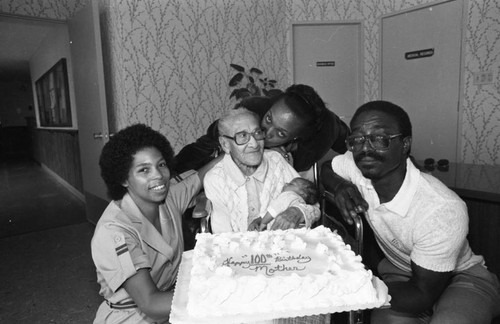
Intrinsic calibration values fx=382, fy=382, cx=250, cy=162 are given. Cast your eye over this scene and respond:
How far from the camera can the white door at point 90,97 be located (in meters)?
3.95

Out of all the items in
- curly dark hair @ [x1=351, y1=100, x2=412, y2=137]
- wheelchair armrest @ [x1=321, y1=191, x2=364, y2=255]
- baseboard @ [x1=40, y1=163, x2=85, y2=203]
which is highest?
curly dark hair @ [x1=351, y1=100, x2=412, y2=137]

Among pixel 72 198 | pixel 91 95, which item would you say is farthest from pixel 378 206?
pixel 72 198

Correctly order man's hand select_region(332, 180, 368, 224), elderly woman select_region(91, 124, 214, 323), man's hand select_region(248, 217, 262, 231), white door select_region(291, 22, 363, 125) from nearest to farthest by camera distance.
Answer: elderly woman select_region(91, 124, 214, 323), man's hand select_region(332, 180, 368, 224), man's hand select_region(248, 217, 262, 231), white door select_region(291, 22, 363, 125)

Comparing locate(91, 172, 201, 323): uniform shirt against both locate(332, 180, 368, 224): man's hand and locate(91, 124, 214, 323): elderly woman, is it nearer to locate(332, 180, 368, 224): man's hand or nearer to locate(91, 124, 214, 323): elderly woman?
locate(91, 124, 214, 323): elderly woman

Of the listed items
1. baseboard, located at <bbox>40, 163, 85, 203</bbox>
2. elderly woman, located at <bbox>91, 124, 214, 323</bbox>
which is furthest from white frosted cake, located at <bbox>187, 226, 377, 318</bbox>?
baseboard, located at <bbox>40, 163, 85, 203</bbox>

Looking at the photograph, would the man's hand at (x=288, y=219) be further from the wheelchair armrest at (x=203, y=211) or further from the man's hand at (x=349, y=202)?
the wheelchair armrest at (x=203, y=211)

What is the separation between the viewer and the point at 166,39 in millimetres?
4629

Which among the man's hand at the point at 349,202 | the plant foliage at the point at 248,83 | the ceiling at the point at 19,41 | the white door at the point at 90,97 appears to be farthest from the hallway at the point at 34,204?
the man's hand at the point at 349,202

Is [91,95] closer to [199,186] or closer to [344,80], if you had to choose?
[199,186]

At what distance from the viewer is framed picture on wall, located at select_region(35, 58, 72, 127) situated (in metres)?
6.59

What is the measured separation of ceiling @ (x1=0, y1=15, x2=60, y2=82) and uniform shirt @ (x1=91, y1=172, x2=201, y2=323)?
413 cm

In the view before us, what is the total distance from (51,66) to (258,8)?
475 cm

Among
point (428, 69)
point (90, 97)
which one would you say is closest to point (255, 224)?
point (90, 97)

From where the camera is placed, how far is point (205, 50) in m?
4.97
